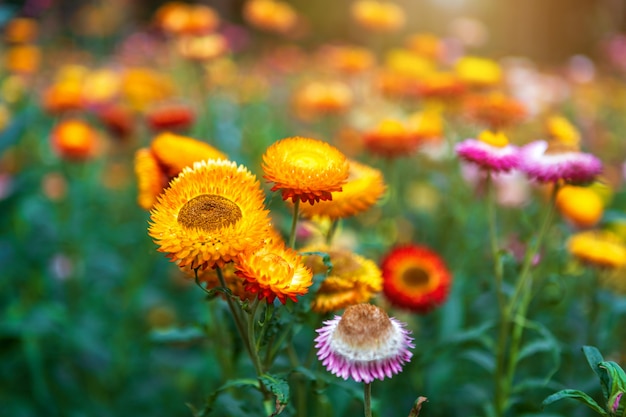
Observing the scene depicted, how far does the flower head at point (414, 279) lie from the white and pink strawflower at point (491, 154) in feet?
1.06

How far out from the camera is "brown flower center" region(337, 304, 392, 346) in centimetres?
92

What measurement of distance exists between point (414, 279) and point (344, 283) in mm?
439

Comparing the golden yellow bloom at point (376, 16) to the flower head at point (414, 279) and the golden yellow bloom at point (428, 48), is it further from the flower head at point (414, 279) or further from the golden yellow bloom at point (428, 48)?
the flower head at point (414, 279)

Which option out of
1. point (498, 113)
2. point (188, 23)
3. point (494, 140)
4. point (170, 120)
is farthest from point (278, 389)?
point (188, 23)

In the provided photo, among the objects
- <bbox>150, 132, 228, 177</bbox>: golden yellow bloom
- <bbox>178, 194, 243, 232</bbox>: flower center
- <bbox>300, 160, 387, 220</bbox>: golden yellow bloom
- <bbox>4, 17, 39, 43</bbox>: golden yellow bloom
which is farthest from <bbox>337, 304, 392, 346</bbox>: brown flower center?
<bbox>4, 17, 39, 43</bbox>: golden yellow bloom

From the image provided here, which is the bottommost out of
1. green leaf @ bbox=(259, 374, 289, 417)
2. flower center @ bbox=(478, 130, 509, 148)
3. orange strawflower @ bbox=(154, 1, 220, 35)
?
green leaf @ bbox=(259, 374, 289, 417)

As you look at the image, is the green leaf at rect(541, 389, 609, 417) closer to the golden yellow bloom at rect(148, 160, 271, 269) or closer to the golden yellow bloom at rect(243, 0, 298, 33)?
the golden yellow bloom at rect(148, 160, 271, 269)

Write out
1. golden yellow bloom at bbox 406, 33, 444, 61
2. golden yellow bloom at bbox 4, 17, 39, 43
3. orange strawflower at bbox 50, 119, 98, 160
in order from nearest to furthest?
1. orange strawflower at bbox 50, 119, 98, 160
2. golden yellow bloom at bbox 4, 17, 39, 43
3. golden yellow bloom at bbox 406, 33, 444, 61

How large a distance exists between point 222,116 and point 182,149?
244 cm

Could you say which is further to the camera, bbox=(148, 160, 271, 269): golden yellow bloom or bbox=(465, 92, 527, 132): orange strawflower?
bbox=(465, 92, 527, 132): orange strawflower

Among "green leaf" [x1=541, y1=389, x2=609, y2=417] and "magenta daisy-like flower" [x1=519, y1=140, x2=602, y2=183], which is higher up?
"magenta daisy-like flower" [x1=519, y1=140, x2=602, y2=183]

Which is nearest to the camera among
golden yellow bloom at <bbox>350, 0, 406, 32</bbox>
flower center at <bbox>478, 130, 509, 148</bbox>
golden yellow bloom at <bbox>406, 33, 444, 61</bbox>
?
flower center at <bbox>478, 130, 509, 148</bbox>

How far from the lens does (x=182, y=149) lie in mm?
1328

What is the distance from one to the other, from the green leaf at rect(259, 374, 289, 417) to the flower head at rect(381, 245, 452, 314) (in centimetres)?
56
